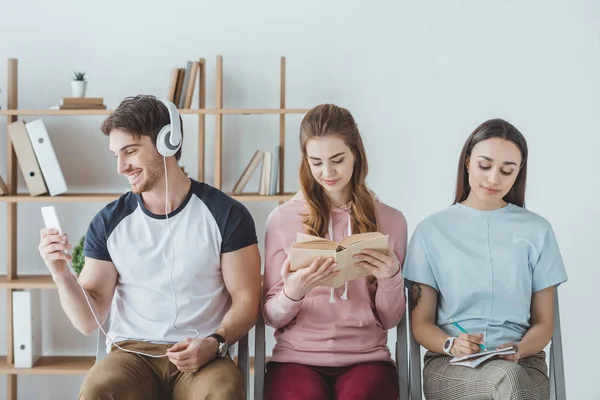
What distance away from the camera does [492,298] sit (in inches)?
81.7

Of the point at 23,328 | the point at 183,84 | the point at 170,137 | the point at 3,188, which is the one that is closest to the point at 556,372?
the point at 170,137

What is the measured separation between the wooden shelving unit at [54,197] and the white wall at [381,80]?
140mm

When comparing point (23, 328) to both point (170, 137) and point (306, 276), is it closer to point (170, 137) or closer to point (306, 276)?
point (170, 137)

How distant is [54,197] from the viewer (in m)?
3.33

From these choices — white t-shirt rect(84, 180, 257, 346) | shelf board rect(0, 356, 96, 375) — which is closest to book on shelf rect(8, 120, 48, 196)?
shelf board rect(0, 356, 96, 375)

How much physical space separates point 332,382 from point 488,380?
1.38 feet

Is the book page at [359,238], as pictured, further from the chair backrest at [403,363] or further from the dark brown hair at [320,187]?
the chair backrest at [403,363]

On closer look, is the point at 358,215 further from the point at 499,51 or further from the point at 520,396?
the point at 499,51

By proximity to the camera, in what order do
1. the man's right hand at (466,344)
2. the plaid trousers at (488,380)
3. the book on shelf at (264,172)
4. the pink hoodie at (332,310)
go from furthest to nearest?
the book on shelf at (264,172) → the pink hoodie at (332,310) → the man's right hand at (466,344) → the plaid trousers at (488,380)

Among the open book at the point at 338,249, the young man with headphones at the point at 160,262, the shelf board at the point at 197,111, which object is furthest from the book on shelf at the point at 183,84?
the open book at the point at 338,249

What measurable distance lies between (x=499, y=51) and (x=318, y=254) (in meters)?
1.96

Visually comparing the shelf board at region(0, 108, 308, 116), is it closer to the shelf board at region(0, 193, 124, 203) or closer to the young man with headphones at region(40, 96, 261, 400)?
the shelf board at region(0, 193, 124, 203)

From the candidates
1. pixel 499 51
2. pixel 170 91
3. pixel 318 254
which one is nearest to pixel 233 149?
pixel 170 91

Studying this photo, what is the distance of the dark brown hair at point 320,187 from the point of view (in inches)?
81.7
